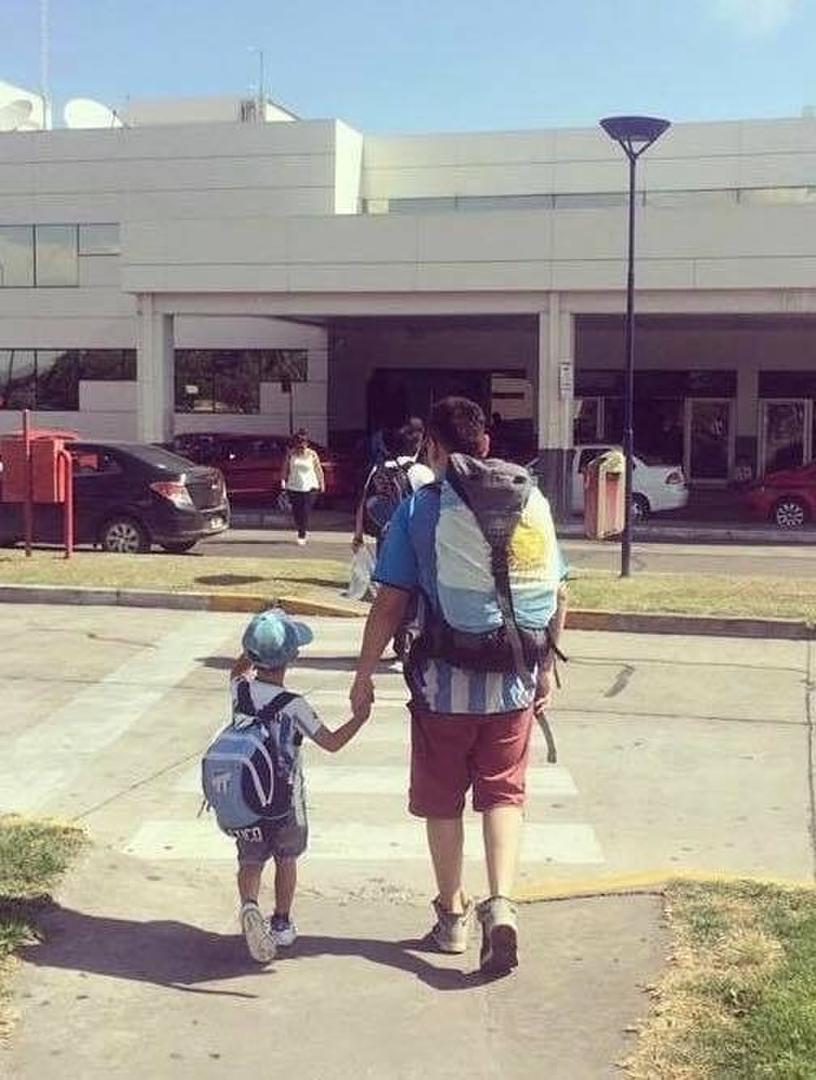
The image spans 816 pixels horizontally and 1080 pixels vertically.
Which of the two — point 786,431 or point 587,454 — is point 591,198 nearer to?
point 786,431

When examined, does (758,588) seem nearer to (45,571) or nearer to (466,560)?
(45,571)

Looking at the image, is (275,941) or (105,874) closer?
(275,941)

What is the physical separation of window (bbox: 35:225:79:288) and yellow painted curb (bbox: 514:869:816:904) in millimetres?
30579

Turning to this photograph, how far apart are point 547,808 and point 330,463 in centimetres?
2260

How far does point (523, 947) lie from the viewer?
14.9 feet

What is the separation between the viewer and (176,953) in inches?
177

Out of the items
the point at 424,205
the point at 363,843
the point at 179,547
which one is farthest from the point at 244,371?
the point at 363,843

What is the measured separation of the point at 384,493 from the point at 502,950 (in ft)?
18.7

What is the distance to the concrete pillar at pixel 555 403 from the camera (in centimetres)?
2503

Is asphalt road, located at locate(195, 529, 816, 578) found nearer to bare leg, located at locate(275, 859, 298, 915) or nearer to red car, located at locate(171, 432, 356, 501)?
red car, located at locate(171, 432, 356, 501)

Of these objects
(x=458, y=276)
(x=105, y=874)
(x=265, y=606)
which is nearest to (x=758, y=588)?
(x=265, y=606)

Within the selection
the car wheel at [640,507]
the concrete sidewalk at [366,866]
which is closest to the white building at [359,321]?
the car wheel at [640,507]

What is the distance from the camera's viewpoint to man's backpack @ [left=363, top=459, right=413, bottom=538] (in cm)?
956

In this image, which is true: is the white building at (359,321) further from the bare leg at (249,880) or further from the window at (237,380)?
the bare leg at (249,880)
